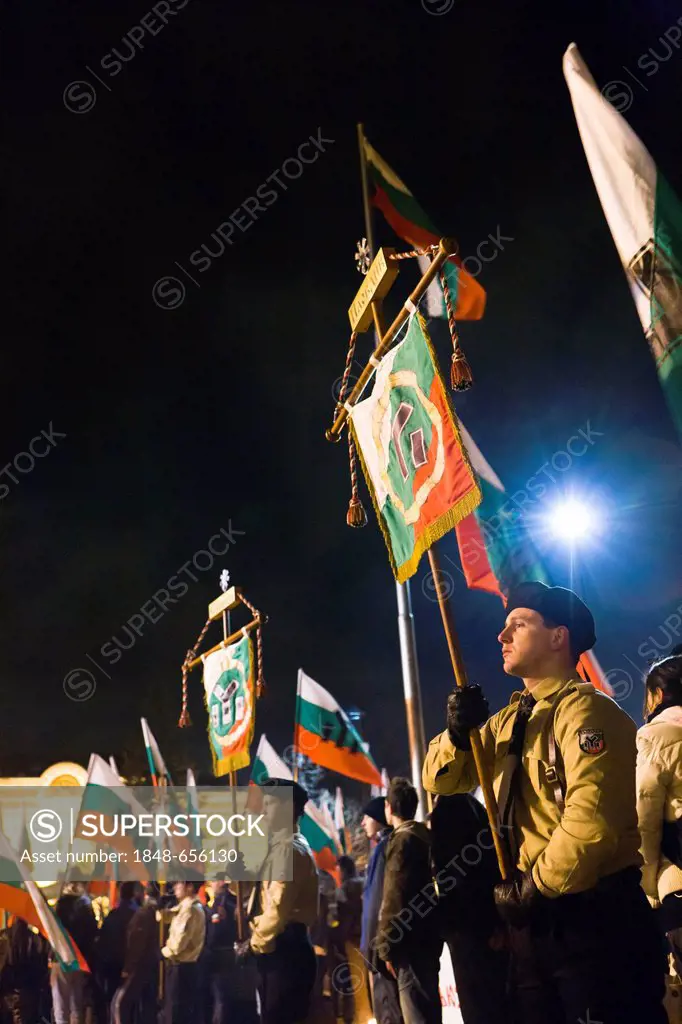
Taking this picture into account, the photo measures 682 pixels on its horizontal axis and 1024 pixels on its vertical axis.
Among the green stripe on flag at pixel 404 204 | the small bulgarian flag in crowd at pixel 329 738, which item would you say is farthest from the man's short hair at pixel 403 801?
the green stripe on flag at pixel 404 204

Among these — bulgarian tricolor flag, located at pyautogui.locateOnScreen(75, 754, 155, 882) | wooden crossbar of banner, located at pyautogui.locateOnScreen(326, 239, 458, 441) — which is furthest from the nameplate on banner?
bulgarian tricolor flag, located at pyautogui.locateOnScreen(75, 754, 155, 882)

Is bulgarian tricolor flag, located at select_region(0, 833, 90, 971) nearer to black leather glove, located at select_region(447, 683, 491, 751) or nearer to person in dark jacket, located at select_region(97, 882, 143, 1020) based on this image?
person in dark jacket, located at select_region(97, 882, 143, 1020)

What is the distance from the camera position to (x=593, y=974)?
285 centimetres

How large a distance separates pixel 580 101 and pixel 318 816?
11577 millimetres

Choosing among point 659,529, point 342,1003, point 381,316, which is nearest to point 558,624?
point 381,316

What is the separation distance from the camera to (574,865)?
Answer: 287 cm

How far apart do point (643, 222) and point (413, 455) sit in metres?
3.83

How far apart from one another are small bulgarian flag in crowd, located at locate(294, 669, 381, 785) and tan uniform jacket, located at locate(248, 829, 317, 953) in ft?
16.1

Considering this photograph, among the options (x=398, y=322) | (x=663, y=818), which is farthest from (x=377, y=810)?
(x=398, y=322)

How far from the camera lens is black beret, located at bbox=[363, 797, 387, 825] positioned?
7215 mm

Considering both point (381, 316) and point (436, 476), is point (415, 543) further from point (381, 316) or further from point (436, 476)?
point (381, 316)

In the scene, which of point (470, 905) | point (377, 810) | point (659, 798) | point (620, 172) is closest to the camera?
point (659, 798)

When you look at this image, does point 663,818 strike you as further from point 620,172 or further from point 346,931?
point 346,931

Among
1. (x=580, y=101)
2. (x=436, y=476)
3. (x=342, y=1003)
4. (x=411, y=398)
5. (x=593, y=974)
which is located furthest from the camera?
(x=342, y=1003)
